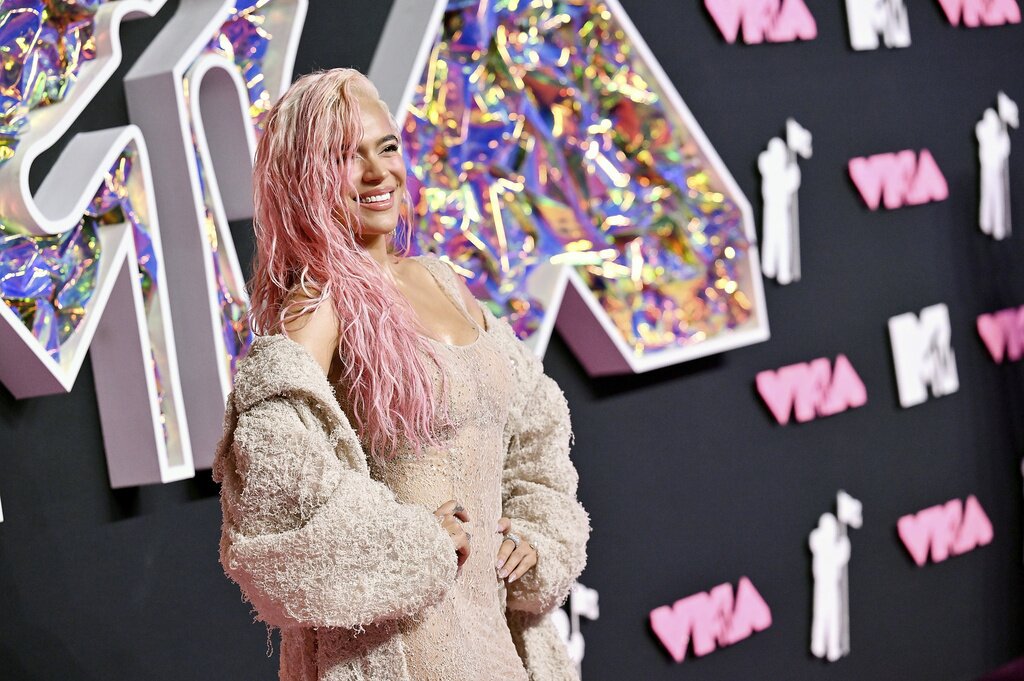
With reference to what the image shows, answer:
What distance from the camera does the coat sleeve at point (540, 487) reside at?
160 cm

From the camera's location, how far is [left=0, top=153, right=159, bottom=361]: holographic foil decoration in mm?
1702

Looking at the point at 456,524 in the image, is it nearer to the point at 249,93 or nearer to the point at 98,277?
the point at 98,277

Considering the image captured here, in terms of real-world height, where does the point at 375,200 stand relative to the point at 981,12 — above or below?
above

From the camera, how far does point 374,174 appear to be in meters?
1.45

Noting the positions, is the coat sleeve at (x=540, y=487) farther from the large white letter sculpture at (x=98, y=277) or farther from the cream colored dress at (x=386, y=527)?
the large white letter sculpture at (x=98, y=277)

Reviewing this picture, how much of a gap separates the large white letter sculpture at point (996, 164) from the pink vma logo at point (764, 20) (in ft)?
2.40

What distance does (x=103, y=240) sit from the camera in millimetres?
1835

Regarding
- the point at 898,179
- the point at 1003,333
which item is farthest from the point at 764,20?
the point at 1003,333

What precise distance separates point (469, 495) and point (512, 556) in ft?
0.41

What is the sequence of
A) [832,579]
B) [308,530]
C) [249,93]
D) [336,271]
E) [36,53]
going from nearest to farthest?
1. [308,530]
2. [336,271]
3. [36,53]
4. [249,93]
5. [832,579]

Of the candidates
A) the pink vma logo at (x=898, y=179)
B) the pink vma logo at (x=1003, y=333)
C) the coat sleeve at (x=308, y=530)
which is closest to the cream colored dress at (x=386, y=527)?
the coat sleeve at (x=308, y=530)

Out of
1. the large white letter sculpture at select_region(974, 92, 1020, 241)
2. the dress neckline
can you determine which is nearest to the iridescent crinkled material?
the dress neckline

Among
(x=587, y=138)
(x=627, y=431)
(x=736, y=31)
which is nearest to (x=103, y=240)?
(x=587, y=138)

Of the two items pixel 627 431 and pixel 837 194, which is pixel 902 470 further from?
pixel 627 431
